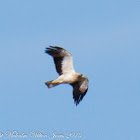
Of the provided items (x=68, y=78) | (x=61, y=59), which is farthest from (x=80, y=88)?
(x=61, y=59)

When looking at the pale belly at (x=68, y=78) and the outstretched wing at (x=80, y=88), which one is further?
the outstretched wing at (x=80, y=88)

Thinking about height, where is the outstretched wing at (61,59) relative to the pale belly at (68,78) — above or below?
above

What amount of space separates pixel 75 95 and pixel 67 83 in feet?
3.09

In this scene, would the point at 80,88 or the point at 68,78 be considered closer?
the point at 68,78

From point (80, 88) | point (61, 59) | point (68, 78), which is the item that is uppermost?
point (61, 59)

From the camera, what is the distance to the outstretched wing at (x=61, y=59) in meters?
16.3

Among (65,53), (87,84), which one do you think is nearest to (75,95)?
(87,84)

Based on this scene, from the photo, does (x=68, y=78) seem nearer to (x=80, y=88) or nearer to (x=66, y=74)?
(x=66, y=74)

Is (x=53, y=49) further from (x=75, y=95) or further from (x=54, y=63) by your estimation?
(x=75, y=95)

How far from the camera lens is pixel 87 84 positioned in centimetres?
1711

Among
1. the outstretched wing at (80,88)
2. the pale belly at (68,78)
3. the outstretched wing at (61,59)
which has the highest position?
the outstretched wing at (61,59)

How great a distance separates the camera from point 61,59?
16578 mm

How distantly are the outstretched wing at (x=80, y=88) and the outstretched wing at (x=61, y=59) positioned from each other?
2.28 feet

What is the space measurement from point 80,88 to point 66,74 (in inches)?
39.5
